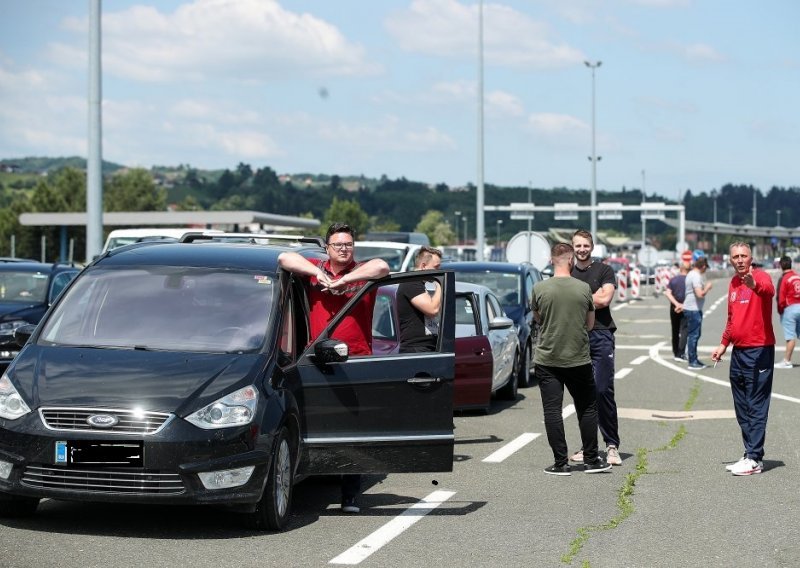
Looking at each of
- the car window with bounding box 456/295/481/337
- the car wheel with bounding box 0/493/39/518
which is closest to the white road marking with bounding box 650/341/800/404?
the car window with bounding box 456/295/481/337

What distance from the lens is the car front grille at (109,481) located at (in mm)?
7449

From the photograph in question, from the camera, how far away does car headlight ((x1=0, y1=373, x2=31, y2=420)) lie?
7.62 metres

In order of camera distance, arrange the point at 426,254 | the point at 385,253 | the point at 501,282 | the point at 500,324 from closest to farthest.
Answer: the point at 426,254, the point at 500,324, the point at 501,282, the point at 385,253

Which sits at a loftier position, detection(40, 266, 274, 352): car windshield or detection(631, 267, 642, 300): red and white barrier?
detection(40, 266, 274, 352): car windshield

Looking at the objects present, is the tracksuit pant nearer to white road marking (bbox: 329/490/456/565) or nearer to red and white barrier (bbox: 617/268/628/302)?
white road marking (bbox: 329/490/456/565)

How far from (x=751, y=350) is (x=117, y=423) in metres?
5.25

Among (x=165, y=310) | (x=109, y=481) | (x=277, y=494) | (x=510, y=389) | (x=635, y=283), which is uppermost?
(x=165, y=310)

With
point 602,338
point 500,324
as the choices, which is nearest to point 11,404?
point 602,338

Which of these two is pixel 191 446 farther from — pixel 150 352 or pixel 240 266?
pixel 240 266

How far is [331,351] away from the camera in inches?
323

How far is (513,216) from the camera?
82688mm

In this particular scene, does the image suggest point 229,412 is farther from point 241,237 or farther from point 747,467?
point 747,467

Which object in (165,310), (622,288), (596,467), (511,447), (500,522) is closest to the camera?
(500,522)

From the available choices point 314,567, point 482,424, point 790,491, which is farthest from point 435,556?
point 482,424
